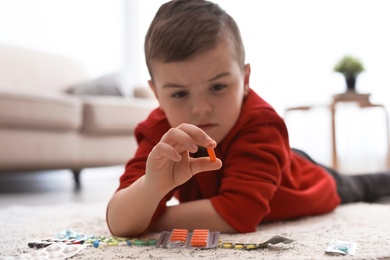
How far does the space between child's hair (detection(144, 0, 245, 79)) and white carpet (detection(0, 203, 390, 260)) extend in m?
0.32

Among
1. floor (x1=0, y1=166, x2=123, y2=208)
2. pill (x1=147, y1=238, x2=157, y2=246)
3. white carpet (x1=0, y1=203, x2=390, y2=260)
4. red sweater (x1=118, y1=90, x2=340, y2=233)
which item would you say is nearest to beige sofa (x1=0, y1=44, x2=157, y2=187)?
floor (x1=0, y1=166, x2=123, y2=208)

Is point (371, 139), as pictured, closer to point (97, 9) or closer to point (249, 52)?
point (249, 52)

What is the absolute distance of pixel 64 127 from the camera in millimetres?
2129

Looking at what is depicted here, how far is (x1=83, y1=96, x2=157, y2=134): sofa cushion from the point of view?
2.24 metres

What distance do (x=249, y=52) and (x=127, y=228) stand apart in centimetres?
264

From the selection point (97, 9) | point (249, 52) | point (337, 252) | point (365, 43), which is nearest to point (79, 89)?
point (249, 52)

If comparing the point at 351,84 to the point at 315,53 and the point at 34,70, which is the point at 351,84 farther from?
the point at 34,70

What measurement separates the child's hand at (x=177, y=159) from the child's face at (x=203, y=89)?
0.40 feet

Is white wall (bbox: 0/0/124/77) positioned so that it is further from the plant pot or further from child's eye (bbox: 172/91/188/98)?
child's eye (bbox: 172/91/188/98)

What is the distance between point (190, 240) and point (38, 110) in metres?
1.49

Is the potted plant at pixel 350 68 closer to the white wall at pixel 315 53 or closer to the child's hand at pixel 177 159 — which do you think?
the white wall at pixel 315 53

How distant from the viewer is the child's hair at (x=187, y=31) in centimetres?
82

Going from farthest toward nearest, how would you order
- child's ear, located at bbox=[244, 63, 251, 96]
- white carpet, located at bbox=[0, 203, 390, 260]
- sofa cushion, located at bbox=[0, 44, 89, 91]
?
sofa cushion, located at bbox=[0, 44, 89, 91], child's ear, located at bbox=[244, 63, 251, 96], white carpet, located at bbox=[0, 203, 390, 260]

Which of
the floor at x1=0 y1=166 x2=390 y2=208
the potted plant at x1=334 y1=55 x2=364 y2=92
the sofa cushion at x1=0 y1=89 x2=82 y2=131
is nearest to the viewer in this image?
the floor at x1=0 y1=166 x2=390 y2=208
